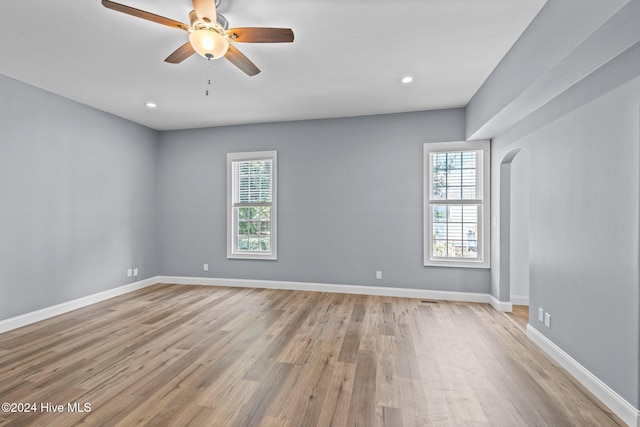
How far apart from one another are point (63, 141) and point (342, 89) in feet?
12.3

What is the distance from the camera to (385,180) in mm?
4648

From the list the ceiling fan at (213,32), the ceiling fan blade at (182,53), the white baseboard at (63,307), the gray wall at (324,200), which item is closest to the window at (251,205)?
the gray wall at (324,200)

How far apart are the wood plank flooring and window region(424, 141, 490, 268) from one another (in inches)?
34.6

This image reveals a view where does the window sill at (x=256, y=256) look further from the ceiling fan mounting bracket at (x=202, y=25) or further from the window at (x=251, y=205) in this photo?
the ceiling fan mounting bracket at (x=202, y=25)

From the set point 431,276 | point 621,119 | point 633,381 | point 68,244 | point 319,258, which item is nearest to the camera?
point 633,381

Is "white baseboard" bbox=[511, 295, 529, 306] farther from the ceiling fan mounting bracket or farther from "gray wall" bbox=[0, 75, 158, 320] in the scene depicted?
"gray wall" bbox=[0, 75, 158, 320]

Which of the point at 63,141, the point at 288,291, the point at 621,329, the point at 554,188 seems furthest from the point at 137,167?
the point at 621,329

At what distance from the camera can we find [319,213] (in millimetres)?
4879

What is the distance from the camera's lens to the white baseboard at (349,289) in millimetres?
4320

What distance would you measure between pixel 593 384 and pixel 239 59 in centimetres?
362

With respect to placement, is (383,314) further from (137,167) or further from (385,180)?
(137,167)

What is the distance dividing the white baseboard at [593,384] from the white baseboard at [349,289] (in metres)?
1.29

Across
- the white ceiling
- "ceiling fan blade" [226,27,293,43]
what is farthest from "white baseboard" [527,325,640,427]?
"ceiling fan blade" [226,27,293,43]

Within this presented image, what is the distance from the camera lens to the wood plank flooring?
1.89 m
